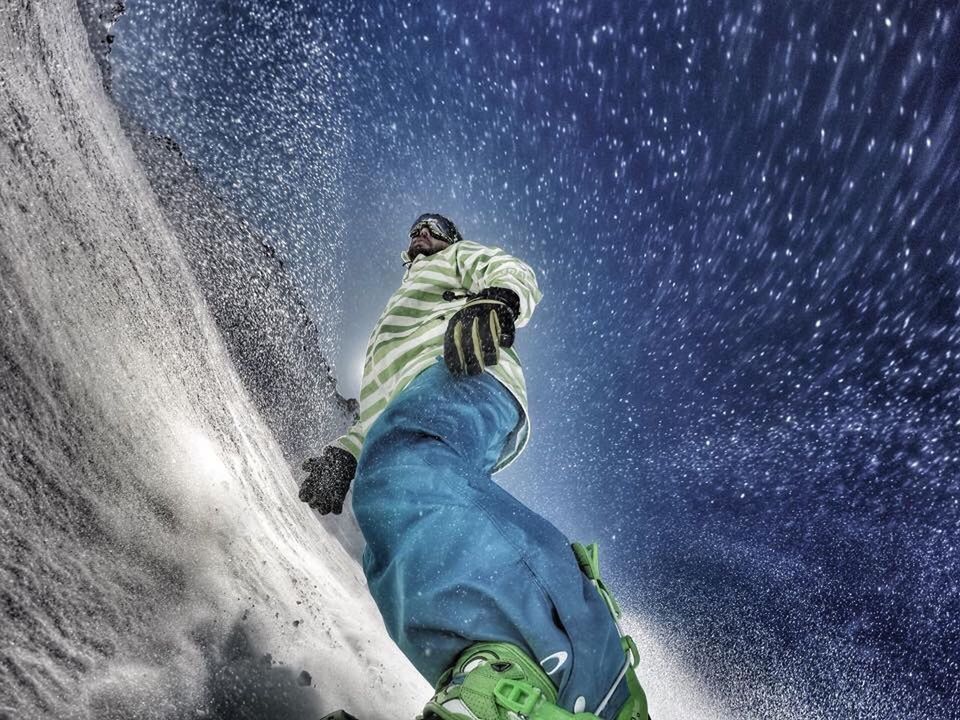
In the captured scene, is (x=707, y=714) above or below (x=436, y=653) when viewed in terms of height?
below

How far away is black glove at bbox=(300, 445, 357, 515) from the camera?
2.09 meters

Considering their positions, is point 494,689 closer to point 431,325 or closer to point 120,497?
point 431,325

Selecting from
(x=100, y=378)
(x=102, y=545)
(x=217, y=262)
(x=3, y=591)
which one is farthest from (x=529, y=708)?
(x=217, y=262)

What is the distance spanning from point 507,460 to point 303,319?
5511 millimetres

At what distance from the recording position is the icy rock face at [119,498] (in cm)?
153

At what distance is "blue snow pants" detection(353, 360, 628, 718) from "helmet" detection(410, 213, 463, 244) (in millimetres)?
1153

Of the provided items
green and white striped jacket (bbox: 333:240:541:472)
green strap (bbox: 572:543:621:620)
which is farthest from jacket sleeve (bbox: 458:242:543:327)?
green strap (bbox: 572:543:621:620)

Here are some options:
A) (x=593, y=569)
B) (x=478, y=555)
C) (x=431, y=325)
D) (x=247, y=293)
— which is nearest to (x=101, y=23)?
(x=247, y=293)

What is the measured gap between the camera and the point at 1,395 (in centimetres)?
173

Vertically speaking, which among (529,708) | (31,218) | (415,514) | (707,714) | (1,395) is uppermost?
(31,218)

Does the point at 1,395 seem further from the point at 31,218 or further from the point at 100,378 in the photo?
the point at 31,218

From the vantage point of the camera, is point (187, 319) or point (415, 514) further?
point (187, 319)

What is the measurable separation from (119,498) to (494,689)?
1.58 meters

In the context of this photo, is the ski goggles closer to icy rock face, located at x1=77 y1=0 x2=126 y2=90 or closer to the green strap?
the green strap
